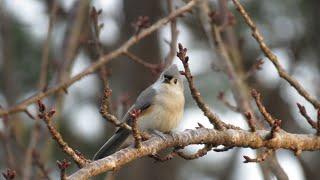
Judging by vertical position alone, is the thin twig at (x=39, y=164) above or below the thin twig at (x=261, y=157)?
above

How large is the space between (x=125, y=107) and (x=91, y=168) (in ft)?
8.29

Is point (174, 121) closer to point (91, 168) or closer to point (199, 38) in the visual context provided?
point (91, 168)

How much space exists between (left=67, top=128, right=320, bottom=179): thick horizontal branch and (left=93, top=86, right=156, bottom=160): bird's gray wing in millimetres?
529

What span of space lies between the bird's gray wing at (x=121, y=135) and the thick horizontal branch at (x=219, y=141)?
1.73 feet

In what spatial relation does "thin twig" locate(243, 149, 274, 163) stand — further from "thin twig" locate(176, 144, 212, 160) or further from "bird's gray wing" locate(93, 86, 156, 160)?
"bird's gray wing" locate(93, 86, 156, 160)

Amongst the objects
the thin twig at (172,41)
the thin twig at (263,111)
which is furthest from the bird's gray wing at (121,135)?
the thin twig at (263,111)

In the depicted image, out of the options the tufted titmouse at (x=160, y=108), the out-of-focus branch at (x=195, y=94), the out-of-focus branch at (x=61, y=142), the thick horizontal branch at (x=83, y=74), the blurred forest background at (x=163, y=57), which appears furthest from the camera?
the blurred forest background at (x=163, y=57)

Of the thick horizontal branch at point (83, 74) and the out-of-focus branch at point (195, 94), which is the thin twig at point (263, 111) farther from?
the thick horizontal branch at point (83, 74)

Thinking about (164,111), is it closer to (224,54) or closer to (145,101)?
(145,101)

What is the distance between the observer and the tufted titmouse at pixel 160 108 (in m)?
3.87

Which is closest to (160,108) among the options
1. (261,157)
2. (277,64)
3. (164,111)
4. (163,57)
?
(164,111)

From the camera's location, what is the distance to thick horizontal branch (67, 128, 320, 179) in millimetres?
2771

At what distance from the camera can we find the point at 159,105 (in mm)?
4016

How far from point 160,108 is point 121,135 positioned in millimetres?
278
